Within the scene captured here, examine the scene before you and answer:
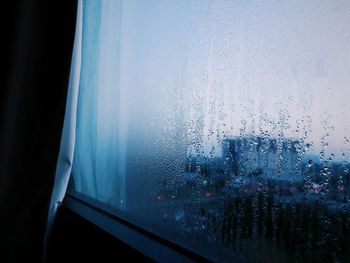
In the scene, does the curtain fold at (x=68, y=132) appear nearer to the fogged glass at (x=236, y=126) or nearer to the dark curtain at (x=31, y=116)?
the dark curtain at (x=31, y=116)

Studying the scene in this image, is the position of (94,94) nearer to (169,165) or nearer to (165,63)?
(165,63)

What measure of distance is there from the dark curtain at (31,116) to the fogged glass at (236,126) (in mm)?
264

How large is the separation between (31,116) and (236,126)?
960 millimetres

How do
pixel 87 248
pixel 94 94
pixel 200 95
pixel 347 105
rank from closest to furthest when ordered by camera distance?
pixel 347 105 < pixel 200 95 < pixel 87 248 < pixel 94 94

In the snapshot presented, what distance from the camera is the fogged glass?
1.62 ft

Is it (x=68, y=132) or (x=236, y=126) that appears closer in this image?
(x=236, y=126)

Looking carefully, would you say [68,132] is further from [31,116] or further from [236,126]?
[236,126]

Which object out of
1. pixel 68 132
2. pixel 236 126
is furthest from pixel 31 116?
pixel 236 126

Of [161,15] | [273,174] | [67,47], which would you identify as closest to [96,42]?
[67,47]

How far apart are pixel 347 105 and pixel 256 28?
10.5 inches

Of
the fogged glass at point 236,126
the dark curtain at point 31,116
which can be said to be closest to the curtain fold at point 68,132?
the dark curtain at point 31,116

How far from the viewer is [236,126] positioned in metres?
0.68

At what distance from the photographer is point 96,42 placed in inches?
54.6

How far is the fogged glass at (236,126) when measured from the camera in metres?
0.49
